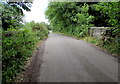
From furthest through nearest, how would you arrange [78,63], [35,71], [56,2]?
[56,2], [78,63], [35,71]

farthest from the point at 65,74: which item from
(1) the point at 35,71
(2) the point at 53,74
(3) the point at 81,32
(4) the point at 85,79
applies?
(3) the point at 81,32

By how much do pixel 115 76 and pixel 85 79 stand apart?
1.16 meters

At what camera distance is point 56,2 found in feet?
62.0

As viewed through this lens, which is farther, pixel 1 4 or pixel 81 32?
pixel 81 32

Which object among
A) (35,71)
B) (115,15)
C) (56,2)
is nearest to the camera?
(35,71)

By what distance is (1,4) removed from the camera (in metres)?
3.24

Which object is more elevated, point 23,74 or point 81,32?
point 81,32

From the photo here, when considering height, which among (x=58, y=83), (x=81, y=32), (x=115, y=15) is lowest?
(x=58, y=83)

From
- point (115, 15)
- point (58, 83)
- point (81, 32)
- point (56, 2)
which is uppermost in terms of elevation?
point (56, 2)

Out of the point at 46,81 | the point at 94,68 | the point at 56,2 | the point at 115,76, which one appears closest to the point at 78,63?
the point at 94,68

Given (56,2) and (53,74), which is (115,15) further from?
(56,2)

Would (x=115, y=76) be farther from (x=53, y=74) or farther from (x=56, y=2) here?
(x=56, y=2)

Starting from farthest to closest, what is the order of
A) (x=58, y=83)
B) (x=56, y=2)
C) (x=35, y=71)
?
(x=56, y=2) → (x=35, y=71) → (x=58, y=83)

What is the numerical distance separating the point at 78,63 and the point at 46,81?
214 cm
